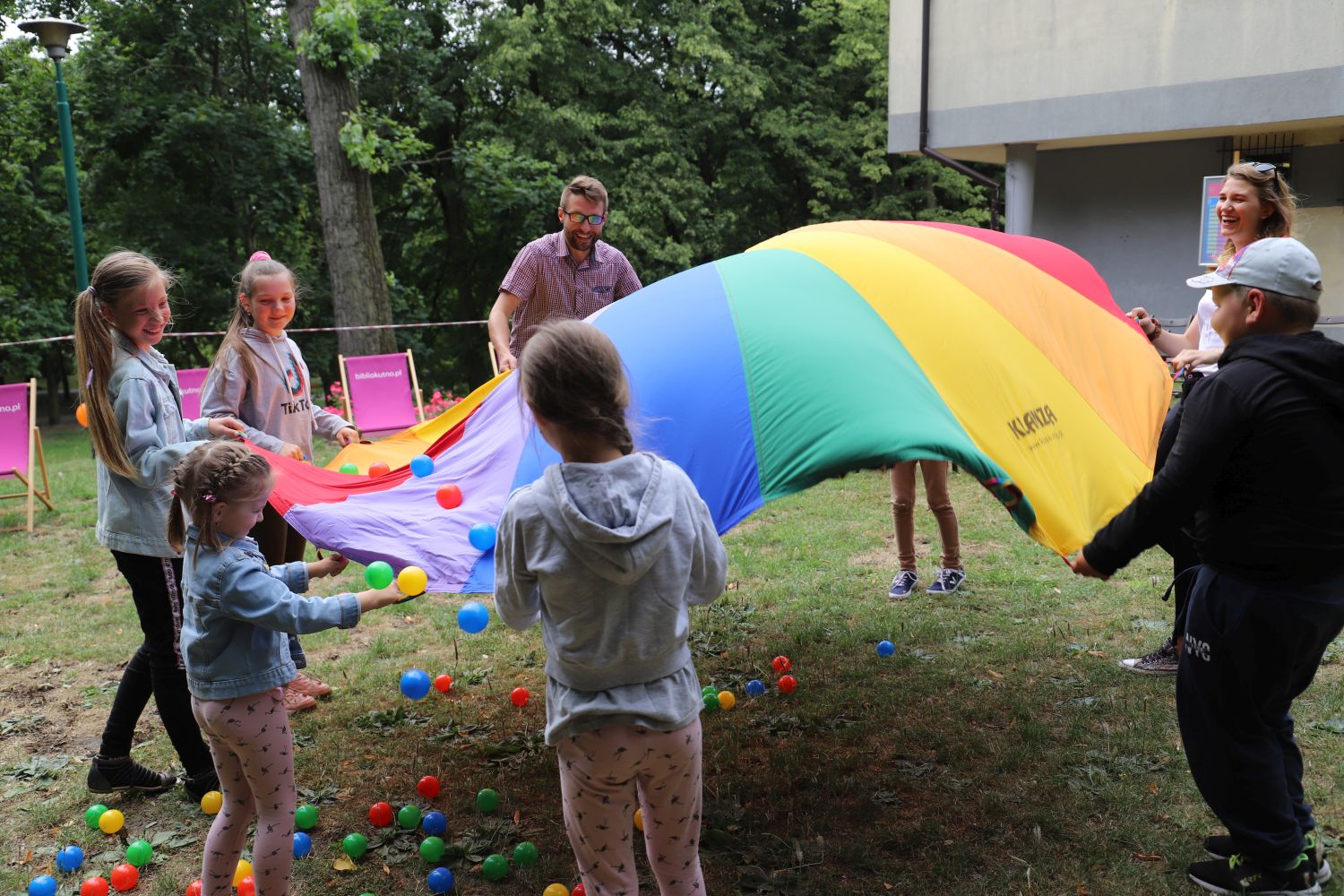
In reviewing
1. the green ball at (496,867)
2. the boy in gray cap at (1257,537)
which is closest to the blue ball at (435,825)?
the green ball at (496,867)

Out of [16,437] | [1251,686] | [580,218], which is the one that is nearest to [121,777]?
[580,218]

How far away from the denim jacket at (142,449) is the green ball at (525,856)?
142cm

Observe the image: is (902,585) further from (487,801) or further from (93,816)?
(93,816)

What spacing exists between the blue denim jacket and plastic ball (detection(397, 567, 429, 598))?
0.15 metres

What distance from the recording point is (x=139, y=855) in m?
3.09

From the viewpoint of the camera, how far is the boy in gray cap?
2430 mm

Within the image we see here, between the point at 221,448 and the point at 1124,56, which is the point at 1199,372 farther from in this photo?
the point at 1124,56

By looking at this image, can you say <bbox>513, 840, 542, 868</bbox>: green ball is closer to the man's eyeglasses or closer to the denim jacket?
the denim jacket

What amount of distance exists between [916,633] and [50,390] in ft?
66.5

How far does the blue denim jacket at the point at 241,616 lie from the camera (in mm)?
2410

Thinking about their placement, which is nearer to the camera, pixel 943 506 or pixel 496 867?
pixel 496 867

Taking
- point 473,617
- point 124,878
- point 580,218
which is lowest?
point 124,878

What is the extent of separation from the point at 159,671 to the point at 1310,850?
3.48m

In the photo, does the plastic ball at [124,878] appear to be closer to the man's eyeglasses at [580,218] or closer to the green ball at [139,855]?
the green ball at [139,855]
